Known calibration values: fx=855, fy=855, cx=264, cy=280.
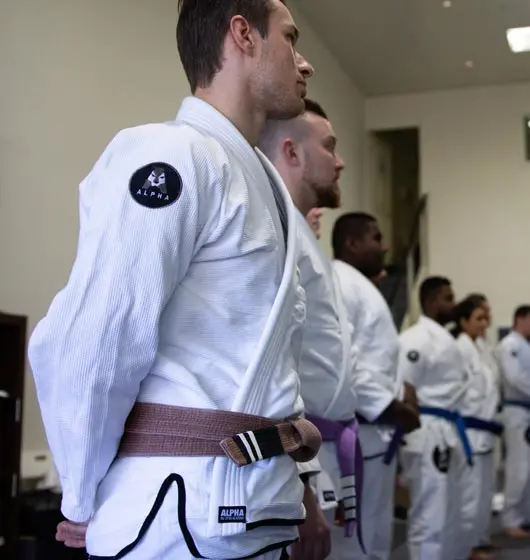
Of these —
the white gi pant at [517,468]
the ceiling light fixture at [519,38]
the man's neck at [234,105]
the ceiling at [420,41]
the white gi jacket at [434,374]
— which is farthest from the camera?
the ceiling at [420,41]

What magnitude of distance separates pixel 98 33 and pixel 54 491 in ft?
7.85

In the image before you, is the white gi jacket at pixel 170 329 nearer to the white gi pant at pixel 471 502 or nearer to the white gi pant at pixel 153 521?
the white gi pant at pixel 153 521

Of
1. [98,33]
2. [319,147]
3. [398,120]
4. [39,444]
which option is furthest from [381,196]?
[319,147]

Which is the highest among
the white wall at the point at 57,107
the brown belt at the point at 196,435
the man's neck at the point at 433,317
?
the white wall at the point at 57,107

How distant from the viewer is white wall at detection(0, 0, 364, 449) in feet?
12.9

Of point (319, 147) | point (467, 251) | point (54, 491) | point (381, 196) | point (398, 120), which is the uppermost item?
point (398, 120)

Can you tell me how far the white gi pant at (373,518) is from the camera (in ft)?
9.00

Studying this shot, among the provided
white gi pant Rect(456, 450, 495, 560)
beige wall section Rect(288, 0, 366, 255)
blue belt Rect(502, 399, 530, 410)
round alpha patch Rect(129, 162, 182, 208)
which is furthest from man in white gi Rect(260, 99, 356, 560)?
beige wall section Rect(288, 0, 366, 255)

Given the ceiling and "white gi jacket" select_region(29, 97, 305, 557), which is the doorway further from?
"white gi jacket" select_region(29, 97, 305, 557)

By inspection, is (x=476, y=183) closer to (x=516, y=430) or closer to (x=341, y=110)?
(x=341, y=110)

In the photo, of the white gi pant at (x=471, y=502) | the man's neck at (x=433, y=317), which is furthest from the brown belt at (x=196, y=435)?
the man's neck at (x=433, y=317)

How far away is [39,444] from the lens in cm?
407

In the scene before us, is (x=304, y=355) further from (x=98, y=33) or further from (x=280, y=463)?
(x=98, y=33)

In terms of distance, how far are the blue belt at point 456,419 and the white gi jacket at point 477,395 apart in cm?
22
